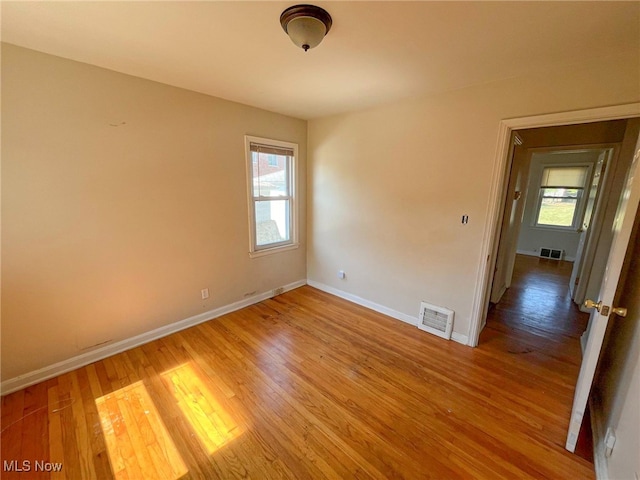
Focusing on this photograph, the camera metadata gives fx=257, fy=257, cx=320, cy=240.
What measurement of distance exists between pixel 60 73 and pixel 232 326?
2.55m

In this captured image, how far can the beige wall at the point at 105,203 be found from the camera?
1815 mm

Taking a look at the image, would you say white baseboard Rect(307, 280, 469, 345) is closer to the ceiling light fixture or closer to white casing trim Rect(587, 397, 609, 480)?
white casing trim Rect(587, 397, 609, 480)

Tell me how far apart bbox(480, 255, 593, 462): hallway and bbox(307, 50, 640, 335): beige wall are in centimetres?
63

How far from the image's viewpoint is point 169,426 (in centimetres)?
168

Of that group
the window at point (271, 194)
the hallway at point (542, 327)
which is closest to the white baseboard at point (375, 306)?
the hallway at point (542, 327)

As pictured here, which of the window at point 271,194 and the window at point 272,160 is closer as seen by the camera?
the window at point 271,194

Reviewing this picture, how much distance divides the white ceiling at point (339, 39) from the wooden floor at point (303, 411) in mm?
2429

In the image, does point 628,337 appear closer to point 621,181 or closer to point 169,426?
point 621,181

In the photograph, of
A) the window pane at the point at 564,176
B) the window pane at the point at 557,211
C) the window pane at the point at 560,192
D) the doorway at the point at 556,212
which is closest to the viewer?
the doorway at the point at 556,212

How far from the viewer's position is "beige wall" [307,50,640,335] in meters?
1.95

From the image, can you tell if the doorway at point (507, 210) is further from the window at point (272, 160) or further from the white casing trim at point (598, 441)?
the window at point (272, 160)

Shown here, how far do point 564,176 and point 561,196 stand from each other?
1.47 ft

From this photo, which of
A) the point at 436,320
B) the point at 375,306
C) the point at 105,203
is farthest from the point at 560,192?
the point at 105,203

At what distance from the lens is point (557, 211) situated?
6.03 meters
